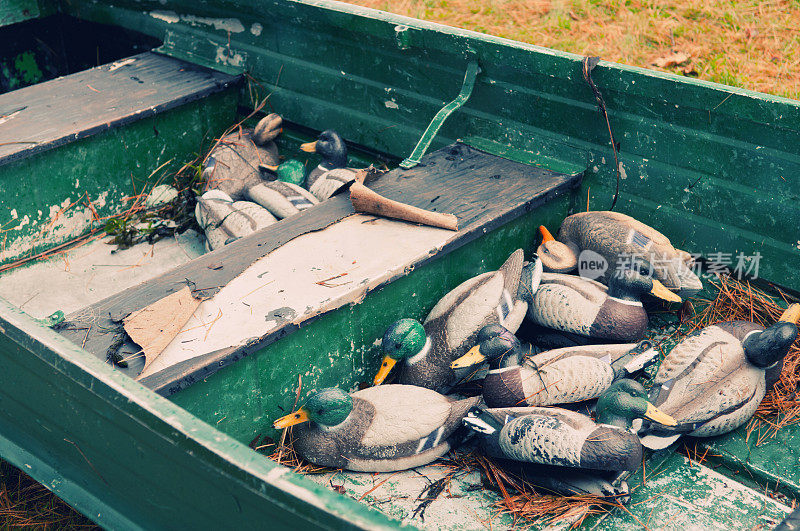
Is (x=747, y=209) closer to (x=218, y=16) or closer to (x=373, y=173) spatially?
(x=373, y=173)

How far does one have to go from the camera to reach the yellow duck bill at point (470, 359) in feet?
9.07

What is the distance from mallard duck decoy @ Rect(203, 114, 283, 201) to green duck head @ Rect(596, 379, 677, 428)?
2315 mm

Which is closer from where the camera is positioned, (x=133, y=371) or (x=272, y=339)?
(x=133, y=371)

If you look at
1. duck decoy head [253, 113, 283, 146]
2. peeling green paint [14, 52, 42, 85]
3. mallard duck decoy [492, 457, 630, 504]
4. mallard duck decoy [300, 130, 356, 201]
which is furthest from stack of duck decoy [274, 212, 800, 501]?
peeling green paint [14, 52, 42, 85]

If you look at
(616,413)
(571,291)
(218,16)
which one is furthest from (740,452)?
(218,16)

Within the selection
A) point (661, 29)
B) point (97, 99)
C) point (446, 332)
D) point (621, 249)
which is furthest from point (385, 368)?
point (661, 29)

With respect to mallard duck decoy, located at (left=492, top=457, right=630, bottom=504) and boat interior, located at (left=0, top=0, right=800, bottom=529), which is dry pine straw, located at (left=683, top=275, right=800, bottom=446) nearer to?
boat interior, located at (left=0, top=0, right=800, bottom=529)

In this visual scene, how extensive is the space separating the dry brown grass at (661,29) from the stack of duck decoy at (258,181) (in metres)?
1.78

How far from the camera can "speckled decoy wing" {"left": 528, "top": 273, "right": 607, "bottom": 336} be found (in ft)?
9.86

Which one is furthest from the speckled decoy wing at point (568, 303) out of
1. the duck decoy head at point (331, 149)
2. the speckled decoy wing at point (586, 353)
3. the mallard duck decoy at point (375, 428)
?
the duck decoy head at point (331, 149)

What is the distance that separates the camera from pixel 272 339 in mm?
2525

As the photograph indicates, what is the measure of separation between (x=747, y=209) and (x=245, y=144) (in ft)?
8.67

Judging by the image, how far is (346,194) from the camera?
11.2 ft

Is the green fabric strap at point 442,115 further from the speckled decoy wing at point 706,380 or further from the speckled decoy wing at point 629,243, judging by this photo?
the speckled decoy wing at point 706,380
